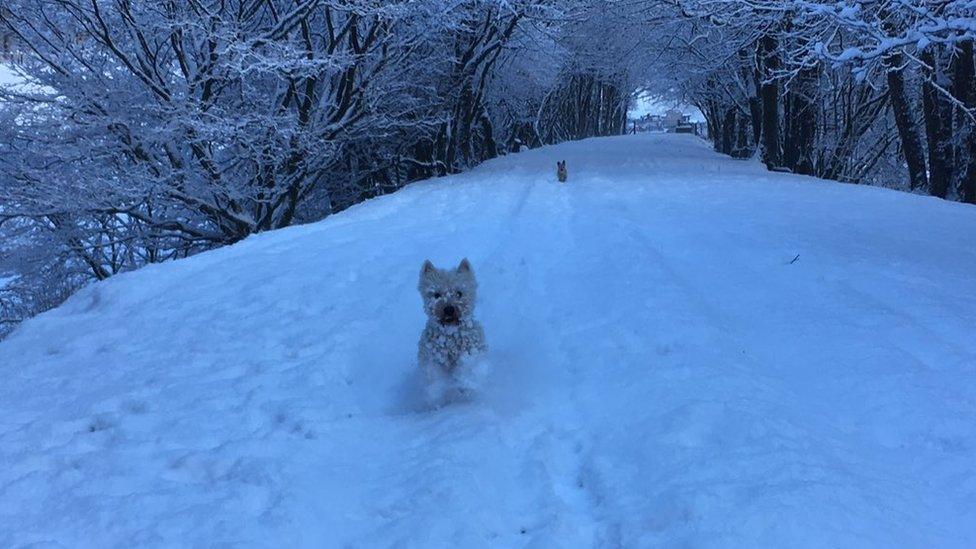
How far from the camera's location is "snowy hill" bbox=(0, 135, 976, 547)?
344cm

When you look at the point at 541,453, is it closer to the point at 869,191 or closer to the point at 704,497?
the point at 704,497

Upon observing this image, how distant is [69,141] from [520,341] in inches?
431

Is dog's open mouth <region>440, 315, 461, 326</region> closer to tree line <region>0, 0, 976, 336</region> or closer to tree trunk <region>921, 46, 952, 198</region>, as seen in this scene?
tree line <region>0, 0, 976, 336</region>

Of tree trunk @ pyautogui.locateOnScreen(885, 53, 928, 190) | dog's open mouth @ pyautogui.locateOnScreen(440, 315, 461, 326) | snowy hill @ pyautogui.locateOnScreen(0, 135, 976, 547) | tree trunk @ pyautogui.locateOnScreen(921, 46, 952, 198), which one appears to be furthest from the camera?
tree trunk @ pyautogui.locateOnScreen(885, 53, 928, 190)

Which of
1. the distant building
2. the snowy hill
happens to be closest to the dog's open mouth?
the snowy hill

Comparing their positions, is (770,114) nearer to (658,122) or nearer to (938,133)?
(938,133)

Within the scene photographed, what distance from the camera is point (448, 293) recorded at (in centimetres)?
483

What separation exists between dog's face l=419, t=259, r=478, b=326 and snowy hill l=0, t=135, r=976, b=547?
2.19 ft

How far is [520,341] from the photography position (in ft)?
20.1

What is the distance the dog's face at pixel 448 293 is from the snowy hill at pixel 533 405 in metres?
0.67

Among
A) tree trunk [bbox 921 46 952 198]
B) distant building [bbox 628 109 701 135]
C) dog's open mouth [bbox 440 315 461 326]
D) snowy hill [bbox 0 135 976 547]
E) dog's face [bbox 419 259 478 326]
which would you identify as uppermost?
distant building [bbox 628 109 701 135]

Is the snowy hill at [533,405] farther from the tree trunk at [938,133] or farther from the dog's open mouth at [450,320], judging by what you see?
the tree trunk at [938,133]

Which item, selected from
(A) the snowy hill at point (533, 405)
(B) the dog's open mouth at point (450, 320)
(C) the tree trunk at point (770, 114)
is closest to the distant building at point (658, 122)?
(C) the tree trunk at point (770, 114)

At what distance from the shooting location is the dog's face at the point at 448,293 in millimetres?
4777
